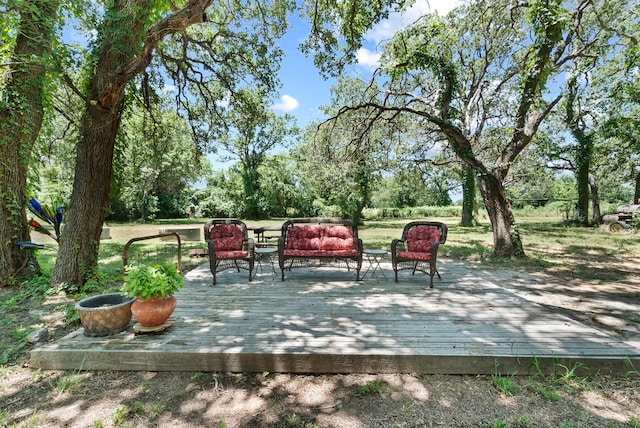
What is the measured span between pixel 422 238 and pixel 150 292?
Answer: 427cm

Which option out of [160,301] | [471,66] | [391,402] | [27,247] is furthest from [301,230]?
[471,66]

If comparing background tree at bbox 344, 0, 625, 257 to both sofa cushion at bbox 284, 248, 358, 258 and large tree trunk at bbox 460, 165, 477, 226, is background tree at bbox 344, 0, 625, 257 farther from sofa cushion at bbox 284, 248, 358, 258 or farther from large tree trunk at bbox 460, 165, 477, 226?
large tree trunk at bbox 460, 165, 477, 226

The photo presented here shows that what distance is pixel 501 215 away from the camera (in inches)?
299

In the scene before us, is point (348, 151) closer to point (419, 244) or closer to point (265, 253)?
point (265, 253)

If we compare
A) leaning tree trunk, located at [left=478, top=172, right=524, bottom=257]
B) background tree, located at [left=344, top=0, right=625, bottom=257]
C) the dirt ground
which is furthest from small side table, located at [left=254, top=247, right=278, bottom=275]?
leaning tree trunk, located at [left=478, top=172, right=524, bottom=257]

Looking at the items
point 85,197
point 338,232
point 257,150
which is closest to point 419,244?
point 338,232

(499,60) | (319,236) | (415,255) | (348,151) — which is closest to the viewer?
(415,255)

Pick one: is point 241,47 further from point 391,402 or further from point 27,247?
point 391,402

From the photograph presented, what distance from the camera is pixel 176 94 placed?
316 inches

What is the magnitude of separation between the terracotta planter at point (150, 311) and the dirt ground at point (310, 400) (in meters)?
0.47

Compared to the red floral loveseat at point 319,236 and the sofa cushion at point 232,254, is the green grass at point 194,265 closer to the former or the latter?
the sofa cushion at point 232,254

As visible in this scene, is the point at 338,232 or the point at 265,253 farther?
the point at 265,253

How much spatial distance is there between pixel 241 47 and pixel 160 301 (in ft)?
23.7

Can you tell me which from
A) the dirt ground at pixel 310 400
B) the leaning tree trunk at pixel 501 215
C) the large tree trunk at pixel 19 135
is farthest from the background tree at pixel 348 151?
the dirt ground at pixel 310 400
